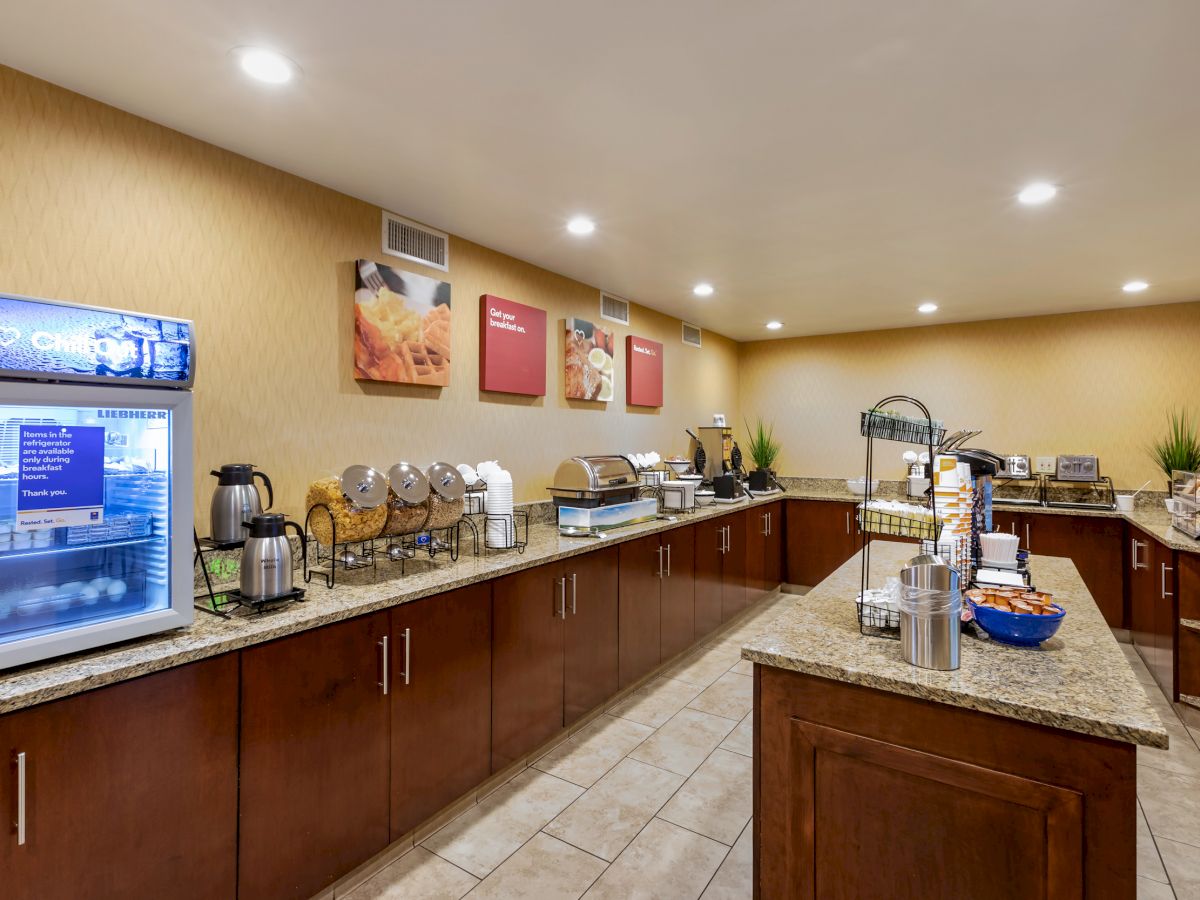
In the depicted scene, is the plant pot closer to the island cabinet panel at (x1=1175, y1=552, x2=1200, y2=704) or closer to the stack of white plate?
the island cabinet panel at (x1=1175, y1=552, x2=1200, y2=704)

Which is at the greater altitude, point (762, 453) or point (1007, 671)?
point (762, 453)

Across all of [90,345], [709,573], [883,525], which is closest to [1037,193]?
[883,525]

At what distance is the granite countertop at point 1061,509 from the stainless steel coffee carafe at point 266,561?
4.17m

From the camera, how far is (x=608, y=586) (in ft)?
10.1

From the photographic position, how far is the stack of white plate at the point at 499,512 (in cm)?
277

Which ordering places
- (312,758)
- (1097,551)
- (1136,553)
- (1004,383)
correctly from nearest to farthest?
(312,758) → (1136,553) → (1097,551) → (1004,383)

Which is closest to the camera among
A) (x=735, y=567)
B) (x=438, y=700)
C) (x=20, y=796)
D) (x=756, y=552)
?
(x=20, y=796)

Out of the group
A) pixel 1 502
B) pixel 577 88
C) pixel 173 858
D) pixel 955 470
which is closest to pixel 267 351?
pixel 1 502

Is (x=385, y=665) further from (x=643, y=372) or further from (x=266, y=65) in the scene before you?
(x=643, y=372)

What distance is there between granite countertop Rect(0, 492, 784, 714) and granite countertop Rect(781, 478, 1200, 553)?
10.4 ft

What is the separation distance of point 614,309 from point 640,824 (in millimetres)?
3312

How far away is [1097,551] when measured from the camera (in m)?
4.38

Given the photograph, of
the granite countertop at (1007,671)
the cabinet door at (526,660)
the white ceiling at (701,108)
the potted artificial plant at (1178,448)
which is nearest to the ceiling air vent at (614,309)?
the white ceiling at (701,108)

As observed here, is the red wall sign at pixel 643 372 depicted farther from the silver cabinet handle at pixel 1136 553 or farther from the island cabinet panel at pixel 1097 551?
the silver cabinet handle at pixel 1136 553
